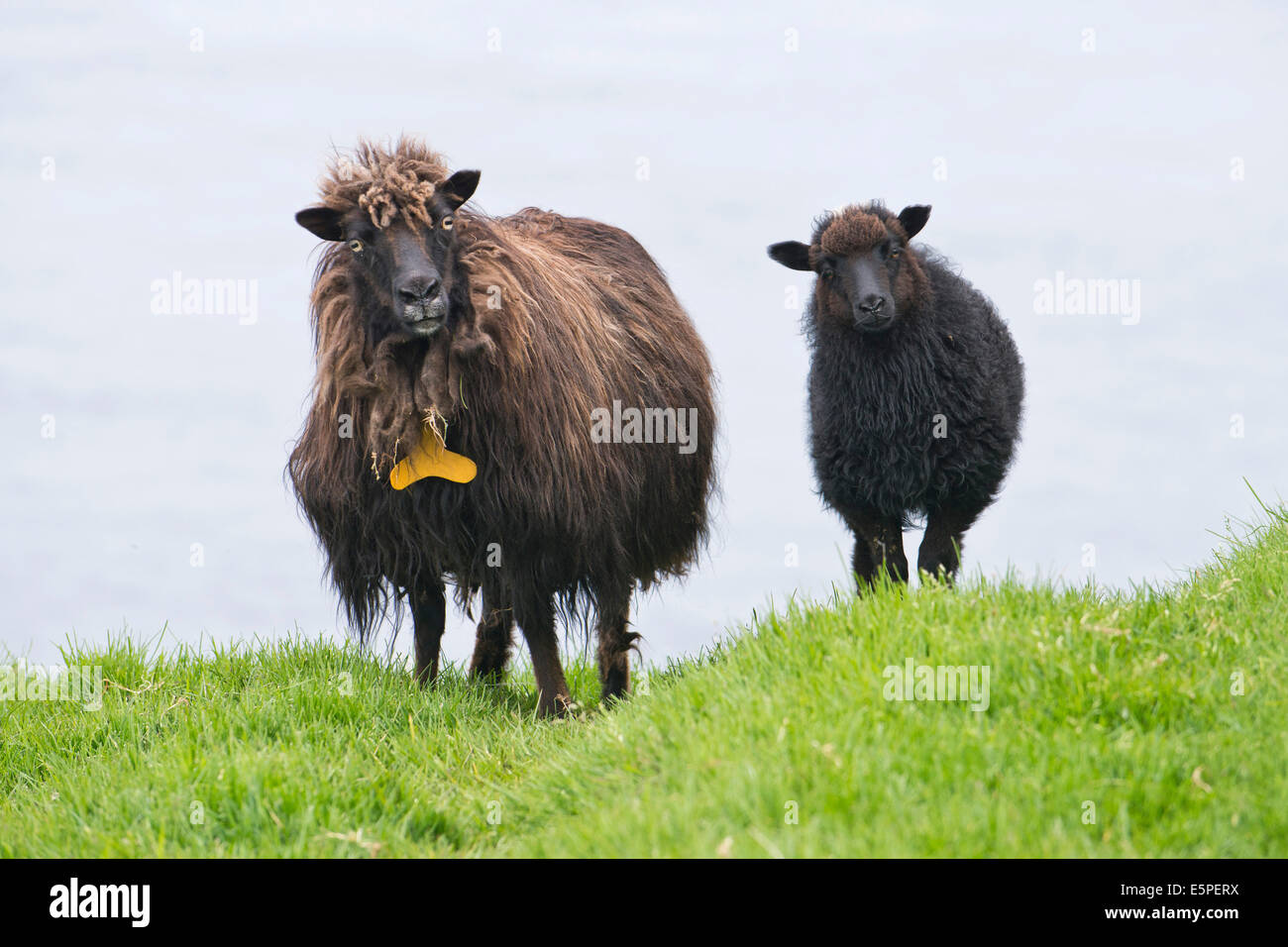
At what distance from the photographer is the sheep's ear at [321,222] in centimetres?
630

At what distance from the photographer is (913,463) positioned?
7289 mm

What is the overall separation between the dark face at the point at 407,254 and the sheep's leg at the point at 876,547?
9.37 feet

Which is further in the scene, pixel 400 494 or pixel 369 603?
pixel 369 603

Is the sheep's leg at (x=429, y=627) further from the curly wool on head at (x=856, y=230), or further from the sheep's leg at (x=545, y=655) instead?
the curly wool on head at (x=856, y=230)

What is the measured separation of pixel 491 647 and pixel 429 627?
45 cm

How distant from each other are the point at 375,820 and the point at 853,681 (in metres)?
1.98

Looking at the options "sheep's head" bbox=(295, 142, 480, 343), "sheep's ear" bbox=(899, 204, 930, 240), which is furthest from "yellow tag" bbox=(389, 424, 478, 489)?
"sheep's ear" bbox=(899, 204, 930, 240)

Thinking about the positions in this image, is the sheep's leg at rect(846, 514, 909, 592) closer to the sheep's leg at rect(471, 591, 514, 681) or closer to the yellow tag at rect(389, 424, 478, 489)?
the sheep's leg at rect(471, 591, 514, 681)

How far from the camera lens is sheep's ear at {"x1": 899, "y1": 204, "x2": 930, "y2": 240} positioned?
7.48 meters

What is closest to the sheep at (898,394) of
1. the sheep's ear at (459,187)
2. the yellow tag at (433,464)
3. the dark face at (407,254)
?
the sheep's ear at (459,187)

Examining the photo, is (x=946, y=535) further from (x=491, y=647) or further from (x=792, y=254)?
(x=491, y=647)
